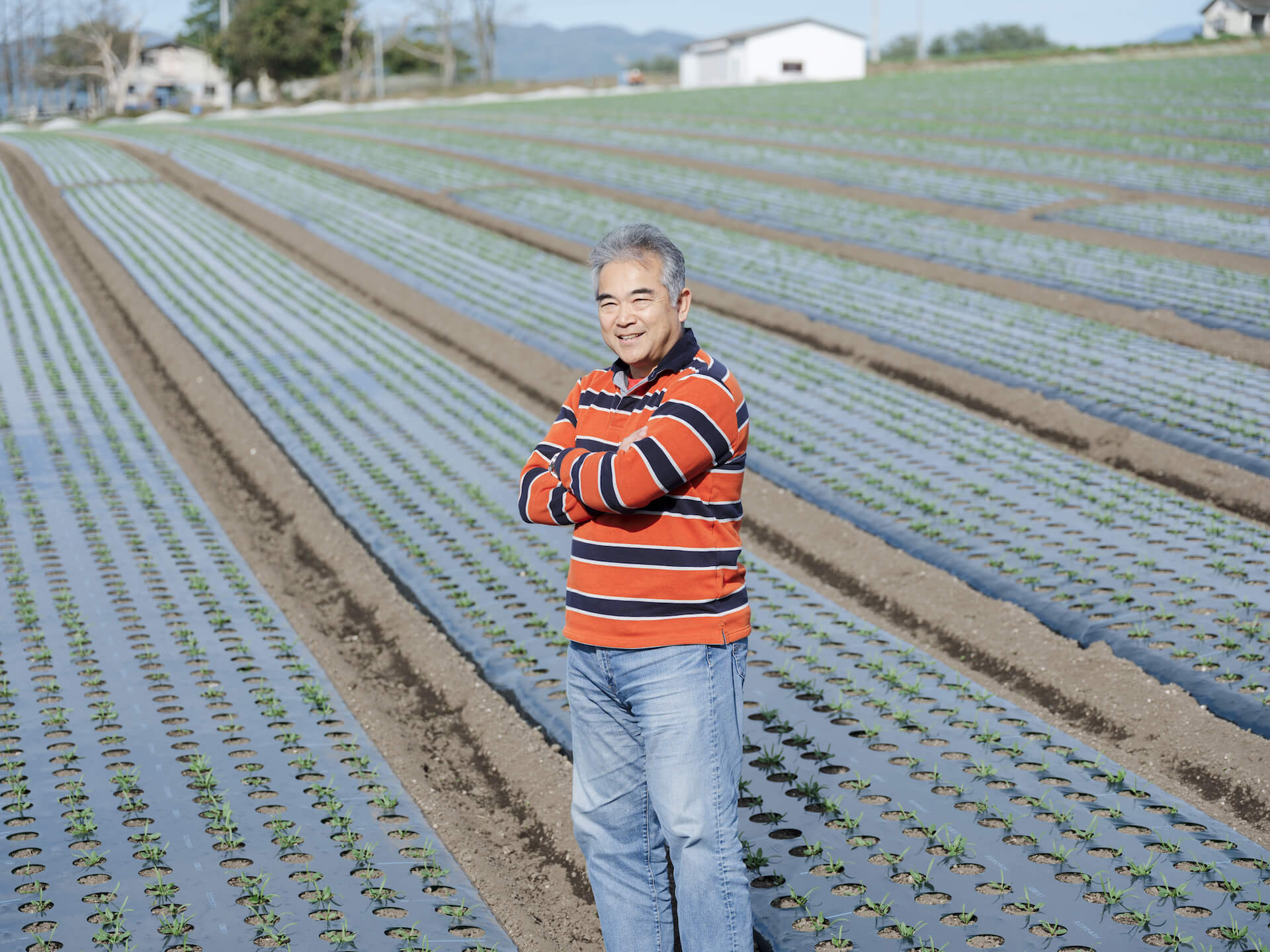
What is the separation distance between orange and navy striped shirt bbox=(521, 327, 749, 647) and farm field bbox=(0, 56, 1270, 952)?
1655 mm

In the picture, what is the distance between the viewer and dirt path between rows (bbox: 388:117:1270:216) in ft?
65.8

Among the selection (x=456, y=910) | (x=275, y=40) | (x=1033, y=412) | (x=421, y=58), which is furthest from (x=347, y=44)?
(x=456, y=910)

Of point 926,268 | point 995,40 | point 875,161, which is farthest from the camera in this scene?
point 995,40

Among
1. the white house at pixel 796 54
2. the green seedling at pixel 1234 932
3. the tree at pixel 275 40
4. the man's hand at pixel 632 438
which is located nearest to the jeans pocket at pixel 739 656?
the man's hand at pixel 632 438

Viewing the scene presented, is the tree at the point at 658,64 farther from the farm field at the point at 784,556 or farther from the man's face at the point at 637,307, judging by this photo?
the man's face at the point at 637,307

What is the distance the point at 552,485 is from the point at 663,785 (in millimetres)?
788

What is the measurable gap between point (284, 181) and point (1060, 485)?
2064 cm

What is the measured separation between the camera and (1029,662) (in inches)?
247

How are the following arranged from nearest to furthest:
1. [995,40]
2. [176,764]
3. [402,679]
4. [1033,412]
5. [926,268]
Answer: [176,764]
[402,679]
[1033,412]
[926,268]
[995,40]

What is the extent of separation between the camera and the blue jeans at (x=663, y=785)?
110 inches

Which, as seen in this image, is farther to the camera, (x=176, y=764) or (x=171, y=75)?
(x=171, y=75)

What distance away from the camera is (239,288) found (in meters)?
16.1

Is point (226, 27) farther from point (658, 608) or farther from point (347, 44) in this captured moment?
point (658, 608)

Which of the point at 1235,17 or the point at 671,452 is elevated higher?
the point at 1235,17
